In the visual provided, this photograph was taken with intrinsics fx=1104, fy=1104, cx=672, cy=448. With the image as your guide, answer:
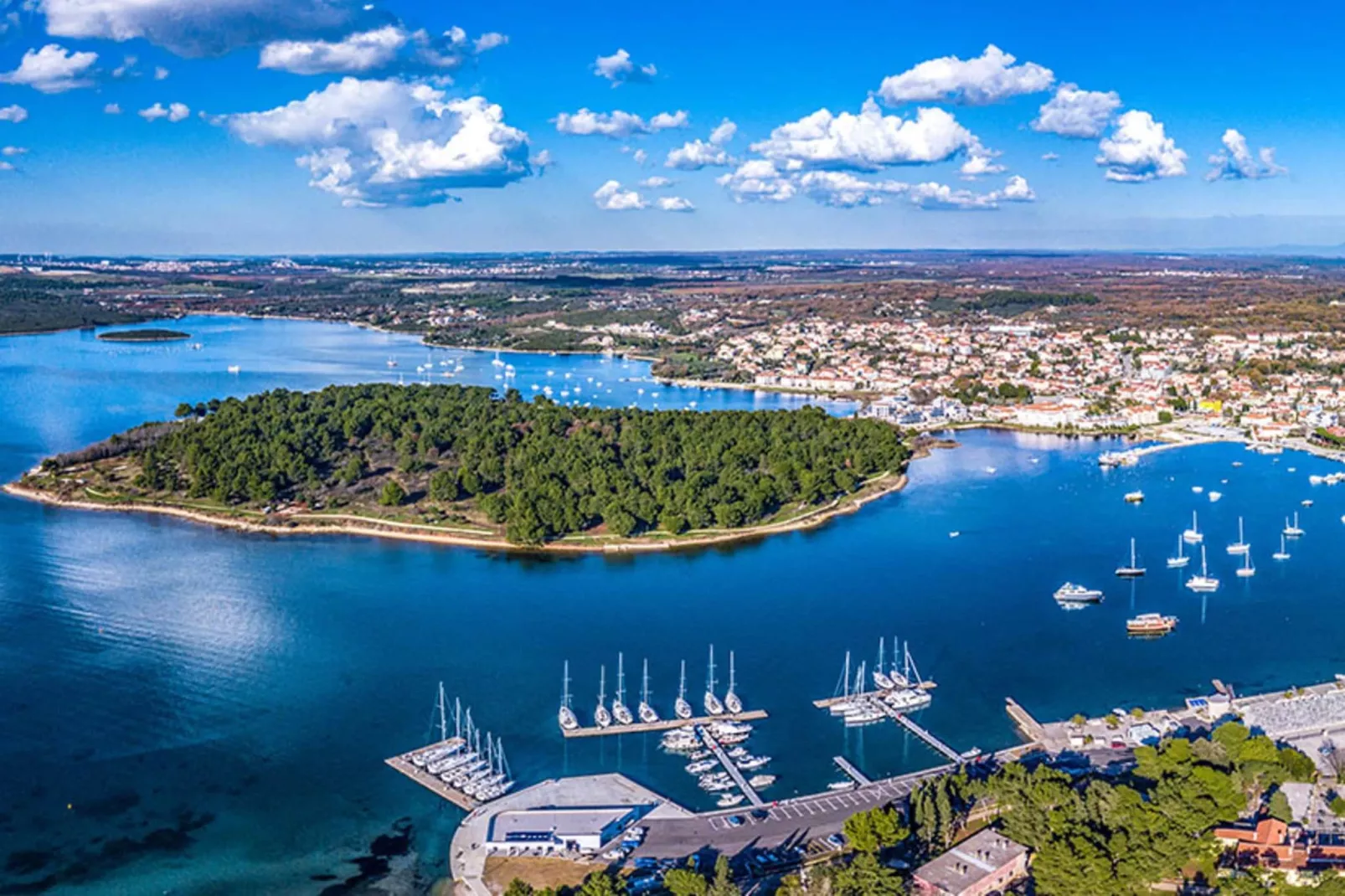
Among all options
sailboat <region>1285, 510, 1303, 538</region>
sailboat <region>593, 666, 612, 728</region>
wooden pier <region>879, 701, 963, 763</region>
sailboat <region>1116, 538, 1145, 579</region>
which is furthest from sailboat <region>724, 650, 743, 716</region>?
sailboat <region>1285, 510, 1303, 538</region>

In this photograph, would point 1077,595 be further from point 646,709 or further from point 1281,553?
point 646,709

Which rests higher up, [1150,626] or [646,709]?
[646,709]

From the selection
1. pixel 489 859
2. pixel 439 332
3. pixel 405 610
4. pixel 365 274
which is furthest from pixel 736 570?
pixel 365 274

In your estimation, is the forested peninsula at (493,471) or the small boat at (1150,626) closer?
the small boat at (1150,626)

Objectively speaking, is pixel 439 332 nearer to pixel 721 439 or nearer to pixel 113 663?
pixel 721 439

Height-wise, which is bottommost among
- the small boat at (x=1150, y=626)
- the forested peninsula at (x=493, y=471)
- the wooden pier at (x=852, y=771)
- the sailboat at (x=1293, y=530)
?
the wooden pier at (x=852, y=771)

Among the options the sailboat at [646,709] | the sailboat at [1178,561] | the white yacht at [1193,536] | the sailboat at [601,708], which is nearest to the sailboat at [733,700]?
the sailboat at [646,709]

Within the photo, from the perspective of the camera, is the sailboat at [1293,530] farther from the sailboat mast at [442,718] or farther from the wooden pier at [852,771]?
the sailboat mast at [442,718]

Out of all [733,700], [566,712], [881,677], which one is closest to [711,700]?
[733,700]
